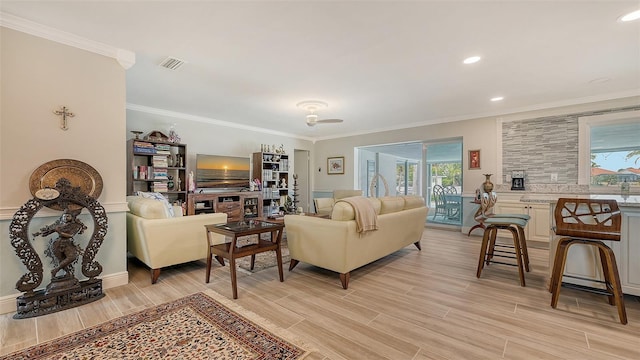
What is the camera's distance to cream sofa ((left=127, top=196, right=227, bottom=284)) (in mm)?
2863

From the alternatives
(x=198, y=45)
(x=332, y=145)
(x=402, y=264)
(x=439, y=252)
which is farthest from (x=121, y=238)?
(x=332, y=145)

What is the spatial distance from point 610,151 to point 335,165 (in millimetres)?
5507

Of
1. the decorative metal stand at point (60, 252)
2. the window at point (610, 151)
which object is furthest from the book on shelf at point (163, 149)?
the window at point (610, 151)

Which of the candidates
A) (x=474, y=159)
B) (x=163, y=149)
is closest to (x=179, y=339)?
(x=163, y=149)

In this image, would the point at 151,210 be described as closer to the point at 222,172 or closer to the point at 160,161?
the point at 160,161

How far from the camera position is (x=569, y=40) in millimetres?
2551

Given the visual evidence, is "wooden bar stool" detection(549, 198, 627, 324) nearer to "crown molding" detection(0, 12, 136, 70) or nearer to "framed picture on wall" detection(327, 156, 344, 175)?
"crown molding" detection(0, 12, 136, 70)

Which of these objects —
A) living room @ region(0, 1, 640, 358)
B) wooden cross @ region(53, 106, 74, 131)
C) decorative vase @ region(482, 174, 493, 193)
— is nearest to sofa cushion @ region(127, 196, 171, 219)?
living room @ region(0, 1, 640, 358)

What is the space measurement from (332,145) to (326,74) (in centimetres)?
455

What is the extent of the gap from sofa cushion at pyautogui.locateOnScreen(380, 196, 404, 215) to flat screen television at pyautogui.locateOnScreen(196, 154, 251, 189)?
3857 mm

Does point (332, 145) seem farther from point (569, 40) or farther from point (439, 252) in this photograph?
point (569, 40)

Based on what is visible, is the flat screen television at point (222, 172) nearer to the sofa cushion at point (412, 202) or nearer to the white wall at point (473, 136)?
the white wall at point (473, 136)

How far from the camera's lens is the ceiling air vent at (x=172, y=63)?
9.87 feet

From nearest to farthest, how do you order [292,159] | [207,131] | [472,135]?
[472,135], [207,131], [292,159]
